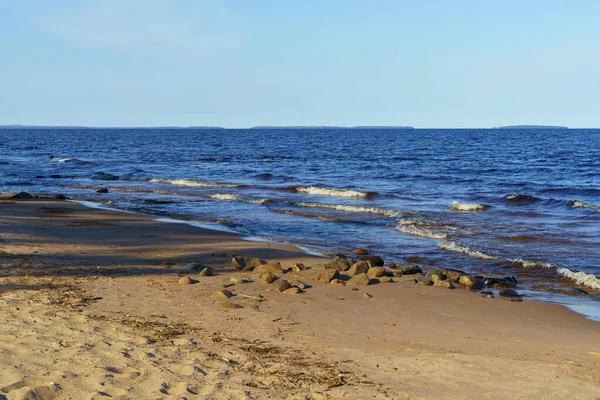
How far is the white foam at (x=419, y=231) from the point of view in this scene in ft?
58.4

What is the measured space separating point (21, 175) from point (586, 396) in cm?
3856

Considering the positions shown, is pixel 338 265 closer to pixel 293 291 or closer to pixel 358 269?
pixel 358 269

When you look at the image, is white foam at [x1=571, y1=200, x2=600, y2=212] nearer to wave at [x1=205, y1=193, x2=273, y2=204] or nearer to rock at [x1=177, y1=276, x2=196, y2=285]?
wave at [x1=205, y1=193, x2=273, y2=204]

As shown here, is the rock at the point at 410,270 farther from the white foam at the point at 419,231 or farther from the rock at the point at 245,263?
the white foam at the point at 419,231

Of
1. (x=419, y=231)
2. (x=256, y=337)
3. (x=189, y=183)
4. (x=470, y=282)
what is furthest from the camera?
(x=189, y=183)

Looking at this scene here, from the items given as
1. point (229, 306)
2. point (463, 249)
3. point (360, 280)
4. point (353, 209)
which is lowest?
point (353, 209)

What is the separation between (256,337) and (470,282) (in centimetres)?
557

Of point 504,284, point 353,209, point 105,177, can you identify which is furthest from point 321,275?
point 105,177

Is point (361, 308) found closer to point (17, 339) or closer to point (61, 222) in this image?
point (17, 339)

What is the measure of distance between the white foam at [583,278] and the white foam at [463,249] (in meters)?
2.04

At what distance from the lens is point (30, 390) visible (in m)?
5.36

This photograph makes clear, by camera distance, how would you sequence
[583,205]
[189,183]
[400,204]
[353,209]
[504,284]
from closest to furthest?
1. [504,284]
2. [353,209]
3. [583,205]
4. [400,204]
5. [189,183]

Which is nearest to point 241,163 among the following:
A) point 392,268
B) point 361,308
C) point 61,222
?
point 61,222

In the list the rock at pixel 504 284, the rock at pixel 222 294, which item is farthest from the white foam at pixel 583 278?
the rock at pixel 222 294
